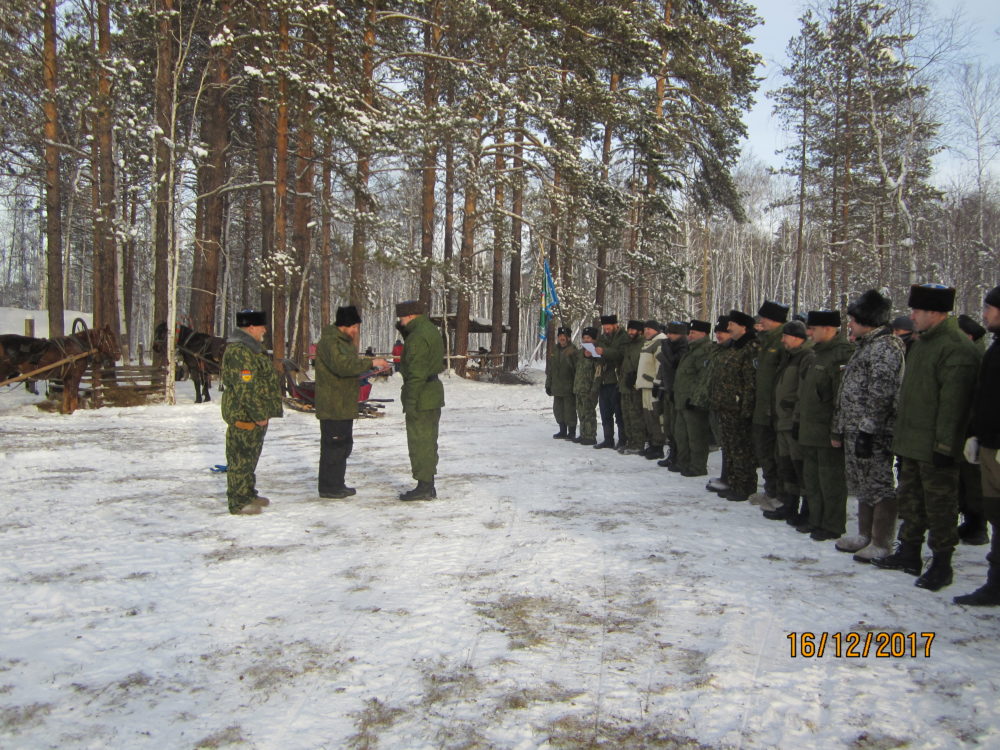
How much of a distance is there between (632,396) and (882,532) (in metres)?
5.05

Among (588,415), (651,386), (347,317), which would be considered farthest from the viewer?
(588,415)

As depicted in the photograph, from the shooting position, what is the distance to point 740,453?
668 cm

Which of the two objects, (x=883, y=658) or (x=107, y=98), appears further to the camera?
(x=107, y=98)

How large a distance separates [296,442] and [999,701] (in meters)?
9.17

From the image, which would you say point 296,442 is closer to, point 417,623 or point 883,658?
point 417,623

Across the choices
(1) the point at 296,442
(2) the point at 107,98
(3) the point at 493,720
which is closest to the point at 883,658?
(3) the point at 493,720

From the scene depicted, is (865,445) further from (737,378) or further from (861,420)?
(737,378)

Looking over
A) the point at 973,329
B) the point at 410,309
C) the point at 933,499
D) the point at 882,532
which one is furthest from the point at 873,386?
the point at 410,309

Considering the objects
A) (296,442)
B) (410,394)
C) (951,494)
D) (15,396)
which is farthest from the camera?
(15,396)

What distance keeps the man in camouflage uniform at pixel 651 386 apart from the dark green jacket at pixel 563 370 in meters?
1.80

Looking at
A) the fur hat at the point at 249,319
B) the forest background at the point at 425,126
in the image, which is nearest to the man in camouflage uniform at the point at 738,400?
the fur hat at the point at 249,319

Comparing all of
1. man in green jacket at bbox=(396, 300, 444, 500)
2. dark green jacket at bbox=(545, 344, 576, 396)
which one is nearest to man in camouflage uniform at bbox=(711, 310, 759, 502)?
man in green jacket at bbox=(396, 300, 444, 500)

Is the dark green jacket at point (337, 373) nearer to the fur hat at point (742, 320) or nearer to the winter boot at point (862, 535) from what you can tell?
the fur hat at point (742, 320)

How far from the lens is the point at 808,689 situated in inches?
117
